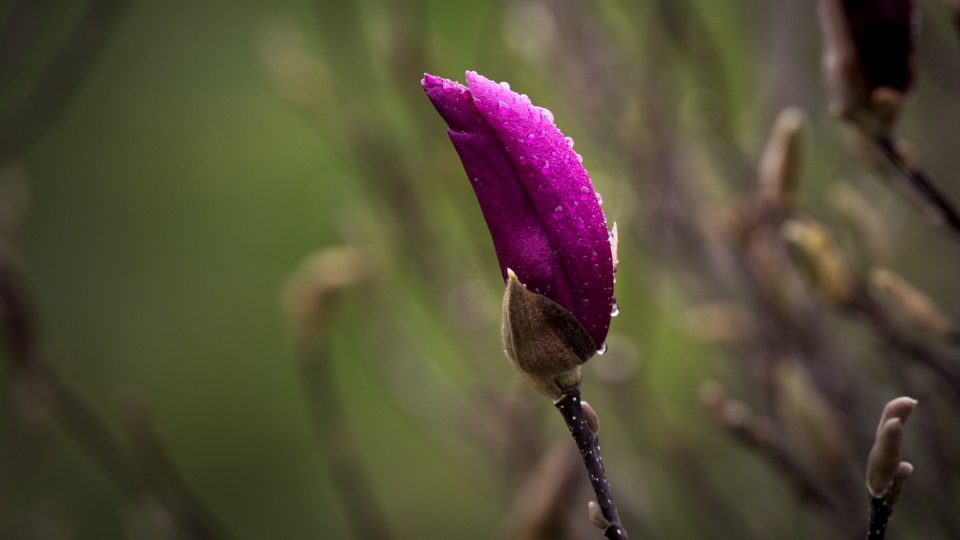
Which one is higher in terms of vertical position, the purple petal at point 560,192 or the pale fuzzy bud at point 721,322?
the purple petal at point 560,192

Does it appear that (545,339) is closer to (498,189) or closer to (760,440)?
(498,189)

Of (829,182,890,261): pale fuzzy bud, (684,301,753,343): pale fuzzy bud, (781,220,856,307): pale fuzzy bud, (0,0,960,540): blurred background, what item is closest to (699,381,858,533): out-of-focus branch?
(0,0,960,540): blurred background

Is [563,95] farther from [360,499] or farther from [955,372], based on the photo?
[360,499]

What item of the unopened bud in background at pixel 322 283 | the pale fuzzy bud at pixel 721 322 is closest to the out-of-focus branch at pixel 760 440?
the pale fuzzy bud at pixel 721 322

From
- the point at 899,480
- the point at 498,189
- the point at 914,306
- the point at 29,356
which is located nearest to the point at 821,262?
the point at 914,306

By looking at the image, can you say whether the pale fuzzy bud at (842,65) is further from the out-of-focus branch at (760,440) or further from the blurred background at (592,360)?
the out-of-focus branch at (760,440)

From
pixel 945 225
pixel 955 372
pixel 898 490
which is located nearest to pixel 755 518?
pixel 955 372
